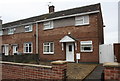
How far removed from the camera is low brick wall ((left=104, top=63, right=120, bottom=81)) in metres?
3.30

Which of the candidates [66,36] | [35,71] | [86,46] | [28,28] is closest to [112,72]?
[35,71]

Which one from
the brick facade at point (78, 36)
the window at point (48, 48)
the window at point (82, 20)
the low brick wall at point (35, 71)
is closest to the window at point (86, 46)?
the brick facade at point (78, 36)

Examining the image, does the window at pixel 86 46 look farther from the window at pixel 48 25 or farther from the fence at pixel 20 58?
the fence at pixel 20 58

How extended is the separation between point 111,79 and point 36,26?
51.3ft

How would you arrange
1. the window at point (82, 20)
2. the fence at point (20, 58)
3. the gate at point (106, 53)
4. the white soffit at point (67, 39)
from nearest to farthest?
the gate at point (106, 53) → the window at point (82, 20) → the white soffit at point (67, 39) → the fence at point (20, 58)

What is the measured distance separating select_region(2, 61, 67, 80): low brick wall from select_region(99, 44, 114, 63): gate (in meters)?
9.67

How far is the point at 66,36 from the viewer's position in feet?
48.1

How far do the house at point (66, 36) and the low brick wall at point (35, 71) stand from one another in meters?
8.99

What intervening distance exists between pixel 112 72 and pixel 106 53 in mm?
10595

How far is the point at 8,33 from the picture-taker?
877 inches

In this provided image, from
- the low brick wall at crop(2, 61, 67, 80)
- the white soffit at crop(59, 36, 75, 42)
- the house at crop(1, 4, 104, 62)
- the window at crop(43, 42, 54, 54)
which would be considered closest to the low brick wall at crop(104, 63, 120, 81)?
the low brick wall at crop(2, 61, 67, 80)

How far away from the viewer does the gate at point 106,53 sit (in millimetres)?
13087

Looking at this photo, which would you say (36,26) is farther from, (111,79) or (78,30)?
(111,79)

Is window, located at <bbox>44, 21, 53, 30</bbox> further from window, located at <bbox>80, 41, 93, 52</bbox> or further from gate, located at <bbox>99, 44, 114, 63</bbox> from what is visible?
gate, located at <bbox>99, 44, 114, 63</bbox>
